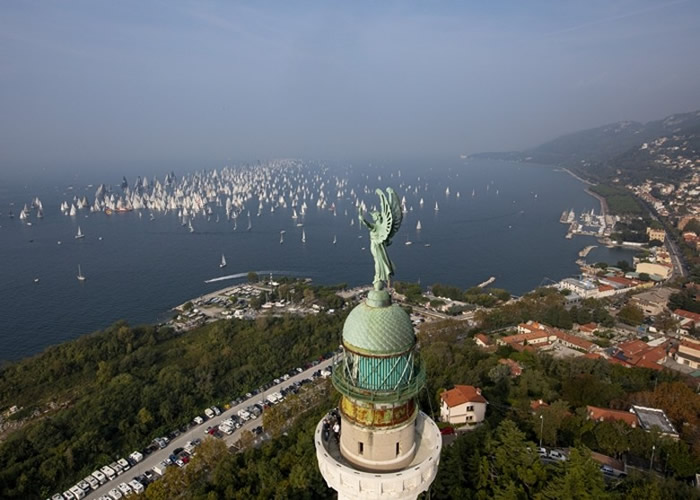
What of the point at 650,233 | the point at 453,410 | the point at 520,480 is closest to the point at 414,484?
the point at 520,480

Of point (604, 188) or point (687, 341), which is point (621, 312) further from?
point (604, 188)

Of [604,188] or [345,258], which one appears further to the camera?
[604,188]

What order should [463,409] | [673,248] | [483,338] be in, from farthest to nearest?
[673,248]
[483,338]
[463,409]

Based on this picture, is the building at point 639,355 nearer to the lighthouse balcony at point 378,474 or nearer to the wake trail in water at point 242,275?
the lighthouse balcony at point 378,474

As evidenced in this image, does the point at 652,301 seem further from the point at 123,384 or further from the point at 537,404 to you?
the point at 123,384

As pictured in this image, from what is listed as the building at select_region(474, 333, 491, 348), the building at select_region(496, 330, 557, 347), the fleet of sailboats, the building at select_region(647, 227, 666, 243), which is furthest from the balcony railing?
the building at select_region(647, 227, 666, 243)

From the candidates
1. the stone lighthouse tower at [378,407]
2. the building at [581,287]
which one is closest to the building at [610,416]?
the stone lighthouse tower at [378,407]

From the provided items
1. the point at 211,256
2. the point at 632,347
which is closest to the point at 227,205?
the point at 211,256
